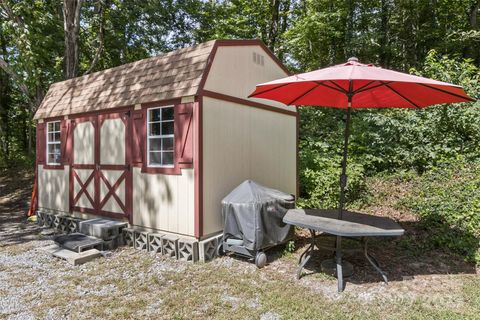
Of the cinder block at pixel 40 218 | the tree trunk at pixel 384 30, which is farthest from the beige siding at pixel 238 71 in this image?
the tree trunk at pixel 384 30

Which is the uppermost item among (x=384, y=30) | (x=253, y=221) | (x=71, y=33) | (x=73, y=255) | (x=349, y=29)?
(x=384, y=30)

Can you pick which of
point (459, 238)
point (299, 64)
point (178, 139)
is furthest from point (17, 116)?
point (459, 238)

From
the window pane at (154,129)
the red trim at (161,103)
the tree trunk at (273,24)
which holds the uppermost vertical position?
the tree trunk at (273,24)

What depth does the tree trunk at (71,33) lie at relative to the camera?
9.90 m

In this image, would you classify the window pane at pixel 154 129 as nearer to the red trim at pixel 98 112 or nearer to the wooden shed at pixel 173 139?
the wooden shed at pixel 173 139

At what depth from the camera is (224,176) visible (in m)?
5.38

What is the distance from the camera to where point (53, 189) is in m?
7.64

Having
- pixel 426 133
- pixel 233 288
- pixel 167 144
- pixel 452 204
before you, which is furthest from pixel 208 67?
pixel 426 133

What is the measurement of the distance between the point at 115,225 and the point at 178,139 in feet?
6.74

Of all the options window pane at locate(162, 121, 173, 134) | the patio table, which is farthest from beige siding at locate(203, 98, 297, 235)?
the patio table

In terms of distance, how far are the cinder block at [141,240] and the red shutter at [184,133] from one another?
4.83 feet

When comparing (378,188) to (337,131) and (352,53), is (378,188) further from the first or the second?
(352,53)

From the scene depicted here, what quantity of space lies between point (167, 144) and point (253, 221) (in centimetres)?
205

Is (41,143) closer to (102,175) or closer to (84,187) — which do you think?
(84,187)
